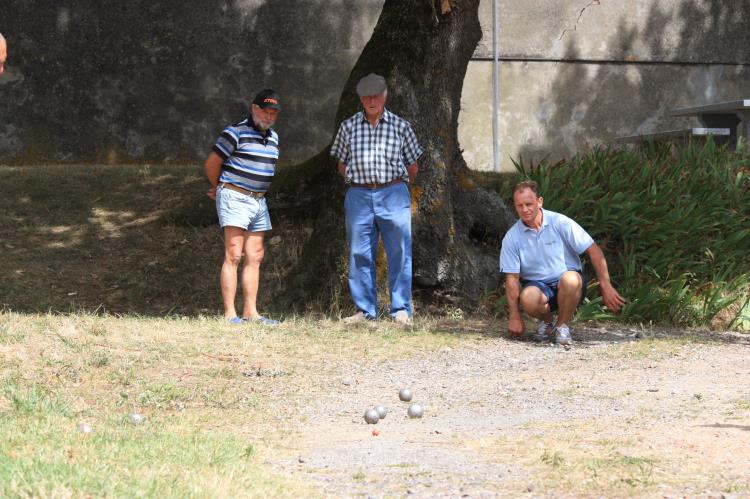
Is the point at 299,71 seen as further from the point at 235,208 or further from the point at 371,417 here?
the point at 371,417

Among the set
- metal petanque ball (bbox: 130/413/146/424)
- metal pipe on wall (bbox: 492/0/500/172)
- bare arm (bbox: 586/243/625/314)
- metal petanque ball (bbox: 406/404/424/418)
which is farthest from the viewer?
metal pipe on wall (bbox: 492/0/500/172)

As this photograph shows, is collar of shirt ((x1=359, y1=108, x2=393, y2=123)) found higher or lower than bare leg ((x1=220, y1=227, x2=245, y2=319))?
higher

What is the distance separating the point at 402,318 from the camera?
8.80m

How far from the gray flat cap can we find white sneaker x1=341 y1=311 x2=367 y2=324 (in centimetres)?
164

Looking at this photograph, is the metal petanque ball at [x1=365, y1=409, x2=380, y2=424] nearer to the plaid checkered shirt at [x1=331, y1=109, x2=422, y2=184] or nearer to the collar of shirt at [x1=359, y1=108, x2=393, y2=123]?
the plaid checkered shirt at [x1=331, y1=109, x2=422, y2=184]

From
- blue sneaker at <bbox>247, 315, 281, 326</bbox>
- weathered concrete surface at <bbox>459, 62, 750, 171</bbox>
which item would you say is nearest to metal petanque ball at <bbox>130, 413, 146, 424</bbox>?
blue sneaker at <bbox>247, 315, 281, 326</bbox>

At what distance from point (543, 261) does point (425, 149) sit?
211 centimetres

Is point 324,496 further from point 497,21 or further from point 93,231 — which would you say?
point 497,21

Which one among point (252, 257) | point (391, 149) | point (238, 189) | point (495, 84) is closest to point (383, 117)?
point (391, 149)

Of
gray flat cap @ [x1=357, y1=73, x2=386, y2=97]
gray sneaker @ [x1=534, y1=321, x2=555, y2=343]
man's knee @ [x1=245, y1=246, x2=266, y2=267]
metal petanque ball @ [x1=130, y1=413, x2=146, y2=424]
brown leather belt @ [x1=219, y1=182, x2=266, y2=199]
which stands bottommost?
gray sneaker @ [x1=534, y1=321, x2=555, y2=343]

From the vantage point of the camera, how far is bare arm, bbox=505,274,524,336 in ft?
27.1

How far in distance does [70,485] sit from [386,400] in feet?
8.80

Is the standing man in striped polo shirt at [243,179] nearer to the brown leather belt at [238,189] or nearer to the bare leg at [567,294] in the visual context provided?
the brown leather belt at [238,189]

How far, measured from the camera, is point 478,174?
40.4ft
